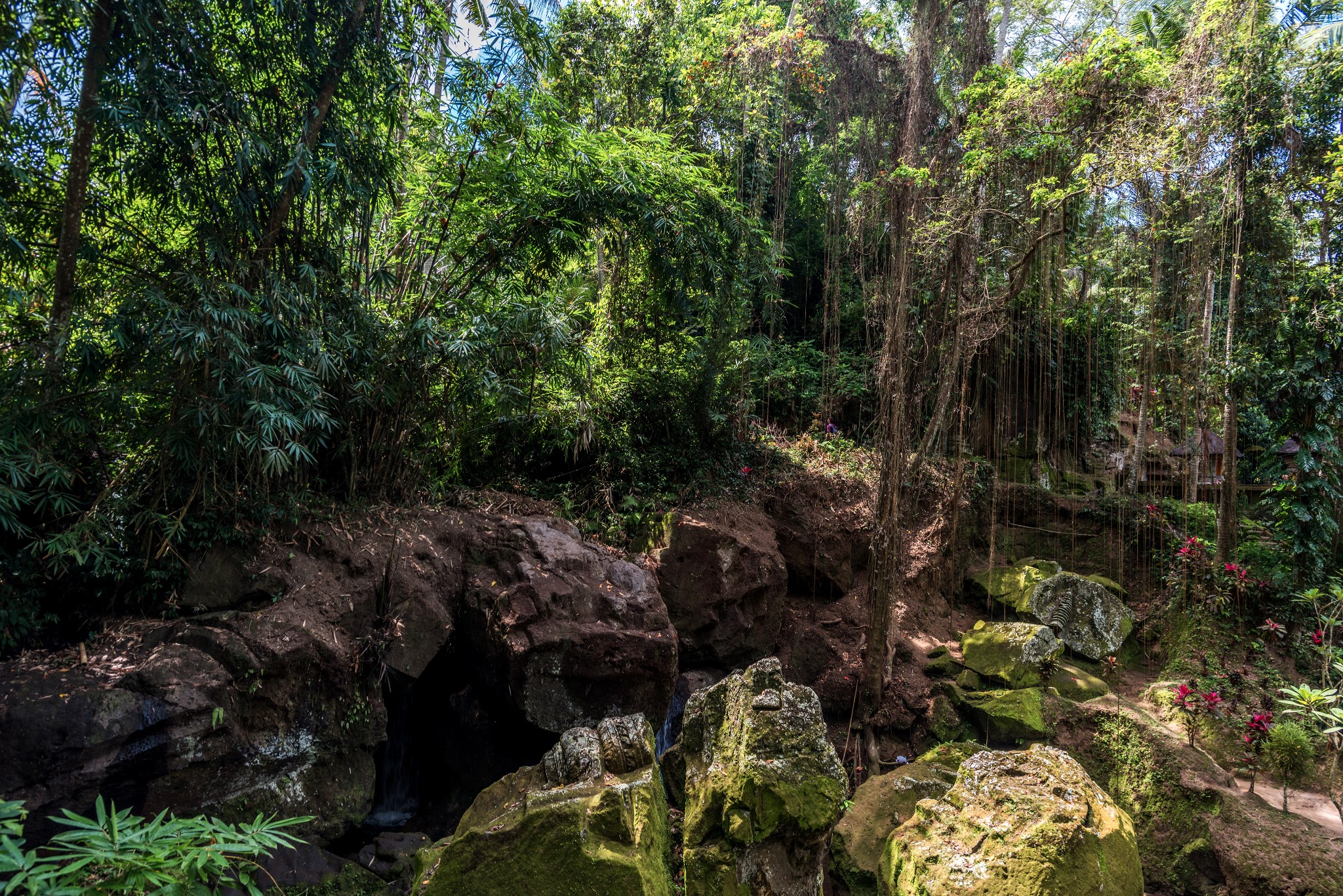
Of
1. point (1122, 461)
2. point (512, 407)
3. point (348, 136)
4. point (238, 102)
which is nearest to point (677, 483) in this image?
point (512, 407)

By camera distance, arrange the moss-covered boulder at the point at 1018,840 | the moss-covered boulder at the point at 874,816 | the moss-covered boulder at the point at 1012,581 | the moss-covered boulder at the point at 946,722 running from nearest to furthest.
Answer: the moss-covered boulder at the point at 1018,840 → the moss-covered boulder at the point at 874,816 → the moss-covered boulder at the point at 946,722 → the moss-covered boulder at the point at 1012,581

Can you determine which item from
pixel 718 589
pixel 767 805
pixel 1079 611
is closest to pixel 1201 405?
pixel 1079 611

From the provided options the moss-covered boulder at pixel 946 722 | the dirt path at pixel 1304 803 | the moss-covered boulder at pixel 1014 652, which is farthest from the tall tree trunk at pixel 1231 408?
the moss-covered boulder at pixel 946 722

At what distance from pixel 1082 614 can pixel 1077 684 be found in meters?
1.07

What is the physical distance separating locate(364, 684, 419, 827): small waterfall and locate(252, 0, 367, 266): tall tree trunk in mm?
3025

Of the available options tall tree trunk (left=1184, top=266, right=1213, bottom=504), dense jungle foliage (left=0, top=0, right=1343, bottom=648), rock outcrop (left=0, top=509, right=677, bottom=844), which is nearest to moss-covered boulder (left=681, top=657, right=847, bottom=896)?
rock outcrop (left=0, top=509, right=677, bottom=844)

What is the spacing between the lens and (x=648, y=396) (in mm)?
7086

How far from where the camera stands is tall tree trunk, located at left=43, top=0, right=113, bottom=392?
9.87 feet

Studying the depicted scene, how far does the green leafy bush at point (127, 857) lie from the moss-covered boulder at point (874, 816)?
3234mm

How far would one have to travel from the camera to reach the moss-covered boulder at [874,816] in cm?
378

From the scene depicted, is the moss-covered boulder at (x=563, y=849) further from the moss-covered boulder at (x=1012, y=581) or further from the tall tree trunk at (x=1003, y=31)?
the tall tree trunk at (x=1003, y=31)

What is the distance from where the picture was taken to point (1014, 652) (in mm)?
6398

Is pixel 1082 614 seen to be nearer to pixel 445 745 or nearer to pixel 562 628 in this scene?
pixel 562 628

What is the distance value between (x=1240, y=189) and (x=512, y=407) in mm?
7481
